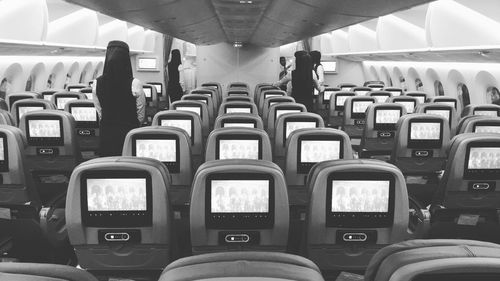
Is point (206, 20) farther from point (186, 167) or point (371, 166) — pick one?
point (371, 166)

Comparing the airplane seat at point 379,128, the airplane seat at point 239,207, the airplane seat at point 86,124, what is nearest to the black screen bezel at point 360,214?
the airplane seat at point 239,207

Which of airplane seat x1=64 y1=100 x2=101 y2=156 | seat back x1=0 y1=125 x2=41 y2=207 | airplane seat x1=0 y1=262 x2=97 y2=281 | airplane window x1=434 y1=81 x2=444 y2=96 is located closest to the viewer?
airplane seat x1=0 y1=262 x2=97 y2=281

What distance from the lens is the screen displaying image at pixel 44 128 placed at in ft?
22.4

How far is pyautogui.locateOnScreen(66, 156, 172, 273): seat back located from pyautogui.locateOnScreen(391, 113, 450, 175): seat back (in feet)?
12.3

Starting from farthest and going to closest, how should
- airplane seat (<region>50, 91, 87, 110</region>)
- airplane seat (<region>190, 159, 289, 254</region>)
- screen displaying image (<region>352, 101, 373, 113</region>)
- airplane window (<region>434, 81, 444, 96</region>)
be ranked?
airplane window (<region>434, 81, 444, 96</region>) < airplane seat (<region>50, 91, 87, 110</region>) < screen displaying image (<region>352, 101, 373, 113</region>) < airplane seat (<region>190, 159, 289, 254</region>)

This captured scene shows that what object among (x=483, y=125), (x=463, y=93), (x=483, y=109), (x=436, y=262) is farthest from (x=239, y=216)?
(x=463, y=93)

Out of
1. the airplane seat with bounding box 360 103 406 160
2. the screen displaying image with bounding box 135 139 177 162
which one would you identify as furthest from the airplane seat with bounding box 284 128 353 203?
the airplane seat with bounding box 360 103 406 160

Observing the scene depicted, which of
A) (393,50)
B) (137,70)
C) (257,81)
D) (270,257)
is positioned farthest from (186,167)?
(137,70)

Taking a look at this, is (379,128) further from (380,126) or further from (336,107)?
(336,107)

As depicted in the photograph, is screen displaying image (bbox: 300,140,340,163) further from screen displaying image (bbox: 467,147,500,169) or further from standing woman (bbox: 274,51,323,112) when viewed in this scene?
standing woman (bbox: 274,51,323,112)

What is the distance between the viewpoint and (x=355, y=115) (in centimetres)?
1095

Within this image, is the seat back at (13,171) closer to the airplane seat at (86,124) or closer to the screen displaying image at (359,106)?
the airplane seat at (86,124)

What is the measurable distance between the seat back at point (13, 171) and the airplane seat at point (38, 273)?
3.46 metres

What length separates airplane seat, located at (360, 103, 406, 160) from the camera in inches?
338
